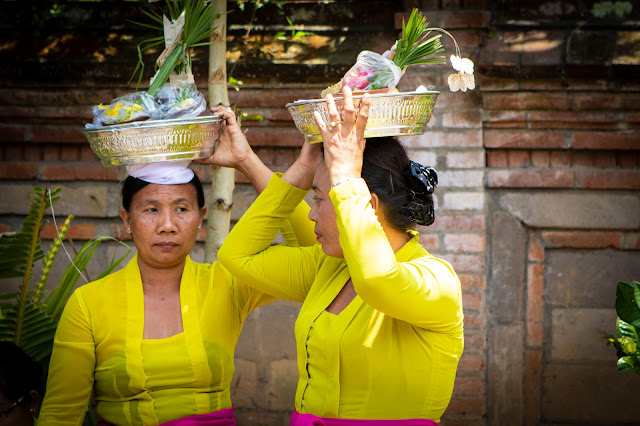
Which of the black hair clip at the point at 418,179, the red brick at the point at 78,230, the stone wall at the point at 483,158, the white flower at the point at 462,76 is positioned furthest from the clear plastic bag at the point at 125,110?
the red brick at the point at 78,230

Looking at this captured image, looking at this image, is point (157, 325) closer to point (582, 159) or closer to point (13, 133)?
point (13, 133)

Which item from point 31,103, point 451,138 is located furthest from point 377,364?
point 31,103

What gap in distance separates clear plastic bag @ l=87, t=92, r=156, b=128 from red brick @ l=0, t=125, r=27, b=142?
2054mm

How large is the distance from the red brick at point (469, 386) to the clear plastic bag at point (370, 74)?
7.78 feet

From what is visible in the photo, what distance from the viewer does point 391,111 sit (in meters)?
2.09

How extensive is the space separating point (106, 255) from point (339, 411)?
98.8 inches

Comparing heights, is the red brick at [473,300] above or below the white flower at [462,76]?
below

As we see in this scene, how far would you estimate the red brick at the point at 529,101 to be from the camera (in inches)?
157

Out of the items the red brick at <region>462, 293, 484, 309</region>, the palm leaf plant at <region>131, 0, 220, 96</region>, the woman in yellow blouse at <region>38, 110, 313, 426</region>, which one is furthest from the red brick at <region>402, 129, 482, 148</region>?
the palm leaf plant at <region>131, 0, 220, 96</region>

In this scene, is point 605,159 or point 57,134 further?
point 57,134

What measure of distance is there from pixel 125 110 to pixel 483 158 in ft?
7.50

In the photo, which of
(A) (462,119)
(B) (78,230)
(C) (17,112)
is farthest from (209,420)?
(C) (17,112)

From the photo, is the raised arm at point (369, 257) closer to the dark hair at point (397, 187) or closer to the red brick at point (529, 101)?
the dark hair at point (397, 187)

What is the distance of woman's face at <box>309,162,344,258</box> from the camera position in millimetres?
2188
